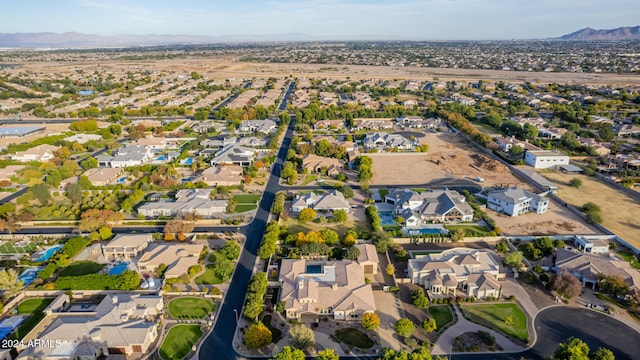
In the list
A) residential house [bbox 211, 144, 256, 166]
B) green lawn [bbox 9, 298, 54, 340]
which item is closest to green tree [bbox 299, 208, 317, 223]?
residential house [bbox 211, 144, 256, 166]

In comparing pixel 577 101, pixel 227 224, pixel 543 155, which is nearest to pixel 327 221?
Result: pixel 227 224

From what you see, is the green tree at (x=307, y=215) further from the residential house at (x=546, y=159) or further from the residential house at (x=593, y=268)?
the residential house at (x=546, y=159)

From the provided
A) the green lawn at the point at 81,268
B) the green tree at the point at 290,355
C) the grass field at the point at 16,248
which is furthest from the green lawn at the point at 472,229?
the grass field at the point at 16,248

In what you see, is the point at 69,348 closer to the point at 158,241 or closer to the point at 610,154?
the point at 158,241

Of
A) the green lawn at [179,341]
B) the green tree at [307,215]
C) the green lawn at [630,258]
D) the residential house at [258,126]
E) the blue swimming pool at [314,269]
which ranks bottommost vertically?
the green lawn at [179,341]

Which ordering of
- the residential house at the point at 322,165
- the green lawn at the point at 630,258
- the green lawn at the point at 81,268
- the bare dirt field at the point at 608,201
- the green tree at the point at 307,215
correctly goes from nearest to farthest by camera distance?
the green lawn at the point at 81,268
the green lawn at the point at 630,258
the bare dirt field at the point at 608,201
the green tree at the point at 307,215
the residential house at the point at 322,165

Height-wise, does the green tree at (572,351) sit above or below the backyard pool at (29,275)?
above

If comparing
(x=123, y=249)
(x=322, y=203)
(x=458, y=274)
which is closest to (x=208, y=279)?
(x=123, y=249)
